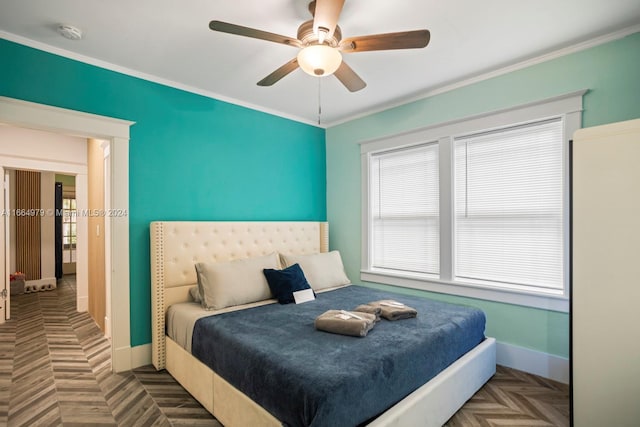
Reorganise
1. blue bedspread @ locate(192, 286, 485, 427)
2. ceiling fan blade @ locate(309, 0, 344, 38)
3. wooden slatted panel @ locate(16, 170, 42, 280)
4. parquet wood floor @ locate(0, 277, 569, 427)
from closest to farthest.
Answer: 1. blue bedspread @ locate(192, 286, 485, 427)
2. ceiling fan blade @ locate(309, 0, 344, 38)
3. parquet wood floor @ locate(0, 277, 569, 427)
4. wooden slatted panel @ locate(16, 170, 42, 280)

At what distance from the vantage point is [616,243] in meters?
1.65

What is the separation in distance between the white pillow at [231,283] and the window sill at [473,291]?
1470 millimetres

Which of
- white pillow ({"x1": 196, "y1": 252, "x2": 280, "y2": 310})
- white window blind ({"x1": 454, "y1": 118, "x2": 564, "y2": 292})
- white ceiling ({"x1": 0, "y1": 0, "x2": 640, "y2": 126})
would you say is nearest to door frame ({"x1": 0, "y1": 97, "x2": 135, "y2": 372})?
white ceiling ({"x1": 0, "y1": 0, "x2": 640, "y2": 126})

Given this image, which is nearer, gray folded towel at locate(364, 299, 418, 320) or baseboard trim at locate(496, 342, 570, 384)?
gray folded towel at locate(364, 299, 418, 320)

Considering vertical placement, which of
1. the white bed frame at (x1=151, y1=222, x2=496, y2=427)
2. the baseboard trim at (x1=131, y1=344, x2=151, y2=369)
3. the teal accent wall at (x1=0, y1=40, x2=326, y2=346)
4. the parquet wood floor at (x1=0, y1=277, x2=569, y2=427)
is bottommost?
the parquet wood floor at (x1=0, y1=277, x2=569, y2=427)

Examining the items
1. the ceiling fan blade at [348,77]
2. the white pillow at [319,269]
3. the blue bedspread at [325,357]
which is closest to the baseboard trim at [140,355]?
the blue bedspread at [325,357]

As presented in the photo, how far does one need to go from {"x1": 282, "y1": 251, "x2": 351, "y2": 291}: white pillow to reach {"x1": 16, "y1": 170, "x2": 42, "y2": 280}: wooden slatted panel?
5727mm

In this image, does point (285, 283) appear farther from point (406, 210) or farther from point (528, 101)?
point (528, 101)

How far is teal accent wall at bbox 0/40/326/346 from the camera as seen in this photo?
8.34ft

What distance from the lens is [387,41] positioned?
1860 mm

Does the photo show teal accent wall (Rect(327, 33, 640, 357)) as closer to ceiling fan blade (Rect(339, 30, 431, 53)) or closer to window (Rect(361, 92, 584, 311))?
window (Rect(361, 92, 584, 311))

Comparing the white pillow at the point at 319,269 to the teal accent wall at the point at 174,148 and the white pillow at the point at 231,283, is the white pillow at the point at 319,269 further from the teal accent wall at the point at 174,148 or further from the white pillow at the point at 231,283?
the teal accent wall at the point at 174,148

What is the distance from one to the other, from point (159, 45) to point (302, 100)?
1.54 m

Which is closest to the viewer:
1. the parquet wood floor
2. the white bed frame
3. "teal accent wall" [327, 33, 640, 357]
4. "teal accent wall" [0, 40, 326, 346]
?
the white bed frame
